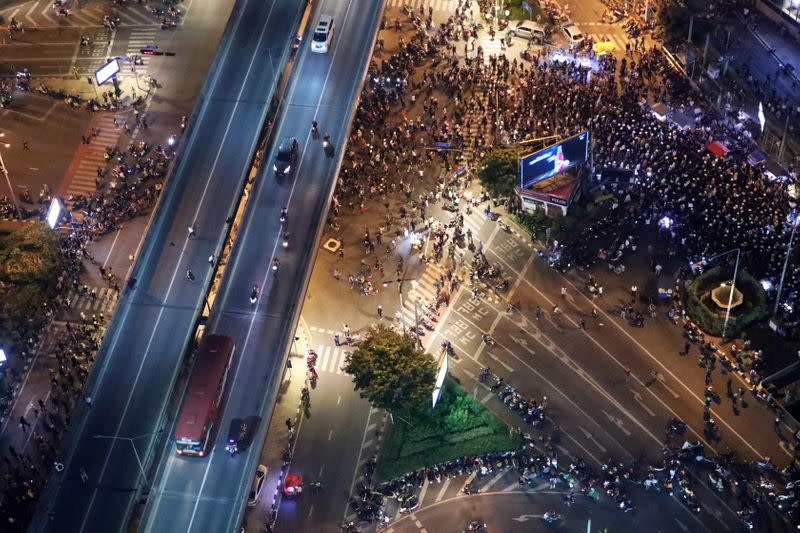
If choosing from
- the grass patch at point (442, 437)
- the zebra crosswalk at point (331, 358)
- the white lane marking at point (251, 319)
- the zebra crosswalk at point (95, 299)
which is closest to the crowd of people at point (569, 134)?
the zebra crosswalk at point (331, 358)

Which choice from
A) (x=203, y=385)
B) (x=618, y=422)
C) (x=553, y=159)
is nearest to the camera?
(x=203, y=385)

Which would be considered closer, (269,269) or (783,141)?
(269,269)

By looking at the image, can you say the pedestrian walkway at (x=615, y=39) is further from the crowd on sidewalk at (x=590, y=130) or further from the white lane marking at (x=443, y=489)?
the white lane marking at (x=443, y=489)

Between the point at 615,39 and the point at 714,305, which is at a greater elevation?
the point at 615,39

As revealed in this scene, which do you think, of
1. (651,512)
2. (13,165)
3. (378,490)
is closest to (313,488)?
(378,490)

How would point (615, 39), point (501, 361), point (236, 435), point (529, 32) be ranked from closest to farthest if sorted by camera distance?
point (236, 435) → point (501, 361) → point (615, 39) → point (529, 32)

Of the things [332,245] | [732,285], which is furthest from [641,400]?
[332,245]

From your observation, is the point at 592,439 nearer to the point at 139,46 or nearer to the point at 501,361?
the point at 501,361
